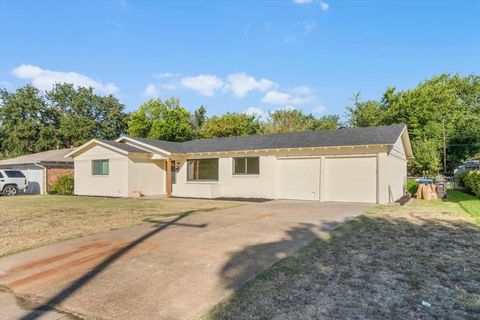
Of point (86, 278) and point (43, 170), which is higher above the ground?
point (43, 170)

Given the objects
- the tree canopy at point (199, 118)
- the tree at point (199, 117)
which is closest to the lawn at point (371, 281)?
the tree canopy at point (199, 118)

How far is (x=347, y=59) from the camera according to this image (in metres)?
20.3

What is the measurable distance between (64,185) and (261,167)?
14025 mm

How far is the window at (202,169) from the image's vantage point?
59.2ft

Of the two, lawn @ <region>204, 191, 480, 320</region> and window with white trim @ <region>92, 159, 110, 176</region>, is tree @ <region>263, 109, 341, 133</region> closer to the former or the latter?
window with white trim @ <region>92, 159, 110, 176</region>

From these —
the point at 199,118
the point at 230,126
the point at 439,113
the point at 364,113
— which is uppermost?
the point at 199,118

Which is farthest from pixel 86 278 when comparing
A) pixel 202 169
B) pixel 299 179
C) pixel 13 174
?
pixel 13 174

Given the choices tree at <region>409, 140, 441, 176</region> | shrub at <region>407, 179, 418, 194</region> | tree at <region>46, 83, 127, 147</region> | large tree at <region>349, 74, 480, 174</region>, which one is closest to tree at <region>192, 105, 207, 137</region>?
tree at <region>46, 83, 127, 147</region>

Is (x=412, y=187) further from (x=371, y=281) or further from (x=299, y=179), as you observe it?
(x=371, y=281)

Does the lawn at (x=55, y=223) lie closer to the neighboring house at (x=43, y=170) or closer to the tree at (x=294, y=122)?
the neighboring house at (x=43, y=170)

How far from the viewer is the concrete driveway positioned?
145 inches

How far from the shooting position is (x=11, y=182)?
20109 millimetres

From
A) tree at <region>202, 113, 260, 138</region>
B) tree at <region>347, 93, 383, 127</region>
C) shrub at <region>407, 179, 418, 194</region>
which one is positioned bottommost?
shrub at <region>407, 179, 418, 194</region>

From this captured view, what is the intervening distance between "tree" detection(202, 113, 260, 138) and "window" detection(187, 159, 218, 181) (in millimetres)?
19555
